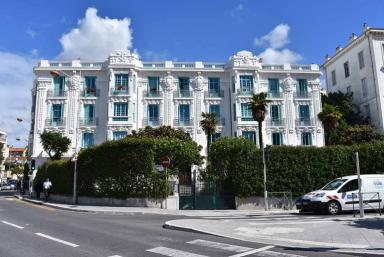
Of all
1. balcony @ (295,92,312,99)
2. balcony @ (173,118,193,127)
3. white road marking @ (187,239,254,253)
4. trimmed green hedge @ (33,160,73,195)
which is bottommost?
white road marking @ (187,239,254,253)

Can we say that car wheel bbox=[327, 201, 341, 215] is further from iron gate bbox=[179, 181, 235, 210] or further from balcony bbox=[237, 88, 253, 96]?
balcony bbox=[237, 88, 253, 96]

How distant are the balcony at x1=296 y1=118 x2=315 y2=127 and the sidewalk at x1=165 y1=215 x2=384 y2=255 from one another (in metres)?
32.4

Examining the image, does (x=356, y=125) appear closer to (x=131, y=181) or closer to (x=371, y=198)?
(x=371, y=198)

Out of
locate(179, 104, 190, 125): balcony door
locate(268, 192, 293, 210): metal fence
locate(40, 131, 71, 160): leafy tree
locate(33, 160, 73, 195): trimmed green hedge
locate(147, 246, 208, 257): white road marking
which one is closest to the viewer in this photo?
locate(147, 246, 208, 257): white road marking

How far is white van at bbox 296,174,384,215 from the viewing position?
1767 cm

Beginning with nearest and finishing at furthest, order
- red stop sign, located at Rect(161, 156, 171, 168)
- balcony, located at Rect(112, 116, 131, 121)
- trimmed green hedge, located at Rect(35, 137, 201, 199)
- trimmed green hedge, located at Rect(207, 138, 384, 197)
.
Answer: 1. red stop sign, located at Rect(161, 156, 171, 168)
2. trimmed green hedge, located at Rect(207, 138, 384, 197)
3. trimmed green hedge, located at Rect(35, 137, 201, 199)
4. balcony, located at Rect(112, 116, 131, 121)

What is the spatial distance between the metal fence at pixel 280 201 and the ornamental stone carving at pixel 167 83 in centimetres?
2586

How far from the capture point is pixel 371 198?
18.2 meters

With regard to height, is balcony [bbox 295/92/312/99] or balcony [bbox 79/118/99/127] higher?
balcony [bbox 295/92/312/99]

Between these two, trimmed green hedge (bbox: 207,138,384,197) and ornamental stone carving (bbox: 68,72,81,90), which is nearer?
trimmed green hedge (bbox: 207,138,384,197)

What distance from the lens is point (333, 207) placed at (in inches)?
699

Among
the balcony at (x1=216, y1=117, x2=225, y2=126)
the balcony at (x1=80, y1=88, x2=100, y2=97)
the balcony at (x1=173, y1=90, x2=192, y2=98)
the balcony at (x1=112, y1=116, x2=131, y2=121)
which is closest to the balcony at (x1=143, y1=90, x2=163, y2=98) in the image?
the balcony at (x1=173, y1=90, x2=192, y2=98)

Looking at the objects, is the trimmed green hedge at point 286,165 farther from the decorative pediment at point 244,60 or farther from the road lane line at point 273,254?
the decorative pediment at point 244,60

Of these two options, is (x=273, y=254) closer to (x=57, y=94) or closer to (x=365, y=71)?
(x=57, y=94)
